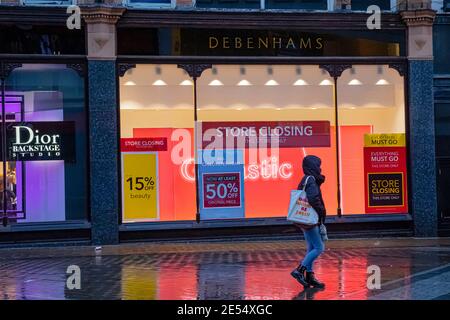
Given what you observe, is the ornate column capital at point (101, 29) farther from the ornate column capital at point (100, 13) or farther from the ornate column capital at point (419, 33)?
the ornate column capital at point (419, 33)

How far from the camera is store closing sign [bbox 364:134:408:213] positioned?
16.7 metres

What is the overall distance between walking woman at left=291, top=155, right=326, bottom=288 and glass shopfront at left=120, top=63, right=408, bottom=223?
590 centimetres

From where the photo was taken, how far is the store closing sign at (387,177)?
658 inches

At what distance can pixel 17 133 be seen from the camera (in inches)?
604

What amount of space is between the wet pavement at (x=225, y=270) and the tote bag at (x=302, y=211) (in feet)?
3.05

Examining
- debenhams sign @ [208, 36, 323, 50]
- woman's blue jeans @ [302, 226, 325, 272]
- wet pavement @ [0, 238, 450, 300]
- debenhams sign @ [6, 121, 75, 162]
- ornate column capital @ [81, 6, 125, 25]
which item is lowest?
wet pavement @ [0, 238, 450, 300]

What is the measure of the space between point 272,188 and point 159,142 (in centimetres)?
260

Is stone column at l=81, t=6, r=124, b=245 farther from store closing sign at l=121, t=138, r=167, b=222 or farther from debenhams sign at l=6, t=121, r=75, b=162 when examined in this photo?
debenhams sign at l=6, t=121, r=75, b=162

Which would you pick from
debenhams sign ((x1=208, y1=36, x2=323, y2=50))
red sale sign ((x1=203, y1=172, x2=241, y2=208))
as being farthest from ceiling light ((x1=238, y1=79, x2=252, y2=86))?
red sale sign ((x1=203, y1=172, x2=241, y2=208))

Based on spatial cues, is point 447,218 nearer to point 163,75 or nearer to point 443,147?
point 443,147

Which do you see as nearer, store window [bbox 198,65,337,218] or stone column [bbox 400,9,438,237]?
store window [bbox 198,65,337,218]

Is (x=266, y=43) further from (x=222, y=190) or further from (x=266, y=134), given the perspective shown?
(x=222, y=190)

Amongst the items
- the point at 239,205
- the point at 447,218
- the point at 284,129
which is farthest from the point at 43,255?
the point at 447,218

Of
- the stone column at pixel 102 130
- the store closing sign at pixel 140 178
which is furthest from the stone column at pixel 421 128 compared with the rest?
the stone column at pixel 102 130
